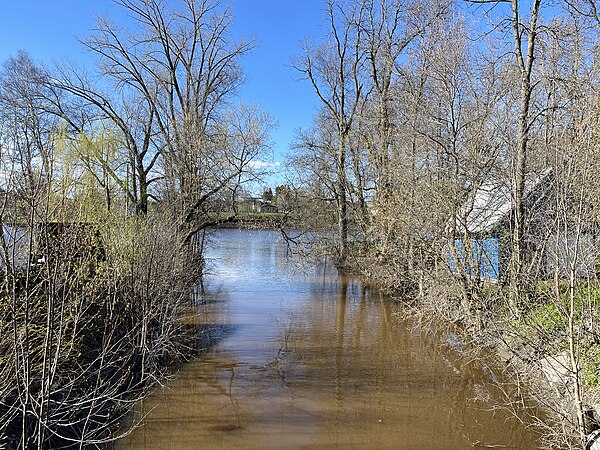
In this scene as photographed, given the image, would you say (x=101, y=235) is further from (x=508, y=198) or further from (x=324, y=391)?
(x=508, y=198)

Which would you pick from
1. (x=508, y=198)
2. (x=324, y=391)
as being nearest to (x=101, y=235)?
(x=324, y=391)

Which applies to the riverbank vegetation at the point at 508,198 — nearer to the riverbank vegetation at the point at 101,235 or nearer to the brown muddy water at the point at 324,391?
the brown muddy water at the point at 324,391

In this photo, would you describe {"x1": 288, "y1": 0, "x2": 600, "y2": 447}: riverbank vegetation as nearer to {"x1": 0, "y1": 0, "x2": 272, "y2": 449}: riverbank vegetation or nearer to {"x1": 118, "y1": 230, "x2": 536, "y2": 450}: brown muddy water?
{"x1": 118, "y1": 230, "x2": 536, "y2": 450}: brown muddy water

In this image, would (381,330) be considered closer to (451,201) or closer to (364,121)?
(451,201)

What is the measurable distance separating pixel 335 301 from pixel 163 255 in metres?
6.62

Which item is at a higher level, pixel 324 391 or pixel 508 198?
pixel 508 198

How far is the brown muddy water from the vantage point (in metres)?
5.57

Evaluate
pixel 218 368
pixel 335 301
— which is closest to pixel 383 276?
pixel 335 301

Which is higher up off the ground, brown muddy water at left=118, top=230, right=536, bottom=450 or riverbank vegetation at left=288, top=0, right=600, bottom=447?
riverbank vegetation at left=288, top=0, right=600, bottom=447

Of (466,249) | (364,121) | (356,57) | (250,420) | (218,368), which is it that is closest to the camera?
(250,420)

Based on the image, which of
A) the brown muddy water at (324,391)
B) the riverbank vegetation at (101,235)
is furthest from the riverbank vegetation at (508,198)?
the riverbank vegetation at (101,235)

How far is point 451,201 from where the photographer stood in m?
8.99

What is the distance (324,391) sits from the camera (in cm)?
688

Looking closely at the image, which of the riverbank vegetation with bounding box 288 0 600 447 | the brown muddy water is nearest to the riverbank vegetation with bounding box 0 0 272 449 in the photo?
the brown muddy water
